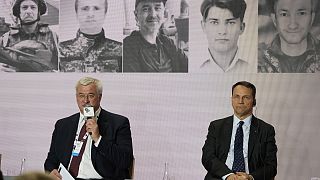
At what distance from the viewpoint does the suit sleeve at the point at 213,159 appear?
4.67m

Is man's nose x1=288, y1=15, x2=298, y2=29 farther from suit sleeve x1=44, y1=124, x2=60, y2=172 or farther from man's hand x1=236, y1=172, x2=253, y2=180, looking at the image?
suit sleeve x1=44, y1=124, x2=60, y2=172

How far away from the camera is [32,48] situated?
6031 mm

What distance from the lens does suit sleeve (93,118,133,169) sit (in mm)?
4518

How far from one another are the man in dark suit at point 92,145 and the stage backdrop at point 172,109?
3.29 feet

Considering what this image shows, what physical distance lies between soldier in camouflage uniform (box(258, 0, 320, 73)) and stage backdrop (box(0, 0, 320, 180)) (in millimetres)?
91

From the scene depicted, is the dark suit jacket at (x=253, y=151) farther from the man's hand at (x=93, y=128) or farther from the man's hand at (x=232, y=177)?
the man's hand at (x=93, y=128)

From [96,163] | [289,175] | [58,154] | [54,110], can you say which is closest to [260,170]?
[289,175]

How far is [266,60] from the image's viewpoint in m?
5.45

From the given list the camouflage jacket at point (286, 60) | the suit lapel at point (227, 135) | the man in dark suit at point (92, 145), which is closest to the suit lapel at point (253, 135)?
the suit lapel at point (227, 135)

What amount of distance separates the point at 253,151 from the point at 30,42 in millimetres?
2578

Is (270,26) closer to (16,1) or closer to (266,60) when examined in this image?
(266,60)

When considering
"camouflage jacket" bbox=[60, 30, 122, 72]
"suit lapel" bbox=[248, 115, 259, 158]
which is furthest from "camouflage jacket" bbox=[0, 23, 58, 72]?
"suit lapel" bbox=[248, 115, 259, 158]

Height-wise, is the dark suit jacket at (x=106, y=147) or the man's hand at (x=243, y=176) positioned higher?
the dark suit jacket at (x=106, y=147)

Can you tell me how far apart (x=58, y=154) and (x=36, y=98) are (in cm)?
138
